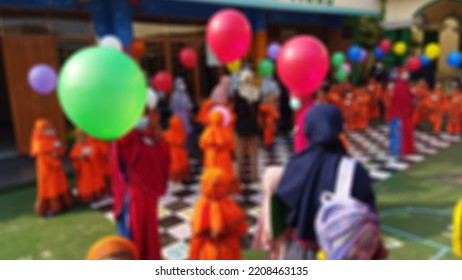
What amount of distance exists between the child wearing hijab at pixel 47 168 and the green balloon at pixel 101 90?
260cm

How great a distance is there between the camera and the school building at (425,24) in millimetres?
11867

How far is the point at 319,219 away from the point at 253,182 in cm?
410

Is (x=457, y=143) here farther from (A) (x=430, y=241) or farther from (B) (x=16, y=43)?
(B) (x=16, y=43)

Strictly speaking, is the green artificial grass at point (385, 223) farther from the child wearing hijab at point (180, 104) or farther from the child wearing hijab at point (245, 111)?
the child wearing hijab at point (180, 104)

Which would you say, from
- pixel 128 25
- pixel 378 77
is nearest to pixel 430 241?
pixel 128 25

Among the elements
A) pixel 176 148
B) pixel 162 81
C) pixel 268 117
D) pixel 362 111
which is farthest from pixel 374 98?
pixel 176 148

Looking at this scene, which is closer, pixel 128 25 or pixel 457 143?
pixel 128 25

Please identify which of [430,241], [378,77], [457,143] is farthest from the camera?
[378,77]

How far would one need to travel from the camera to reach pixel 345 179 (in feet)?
5.99

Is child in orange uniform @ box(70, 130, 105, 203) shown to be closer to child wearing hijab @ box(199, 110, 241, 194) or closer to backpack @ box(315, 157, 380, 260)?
child wearing hijab @ box(199, 110, 241, 194)

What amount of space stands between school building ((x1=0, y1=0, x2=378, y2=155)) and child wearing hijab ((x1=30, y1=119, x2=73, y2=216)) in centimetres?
268

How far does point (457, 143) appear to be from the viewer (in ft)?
24.4

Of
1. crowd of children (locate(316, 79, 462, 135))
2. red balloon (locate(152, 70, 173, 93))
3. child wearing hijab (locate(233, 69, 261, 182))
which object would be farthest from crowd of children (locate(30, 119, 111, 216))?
crowd of children (locate(316, 79, 462, 135))

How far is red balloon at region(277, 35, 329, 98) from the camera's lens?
11.7 ft
